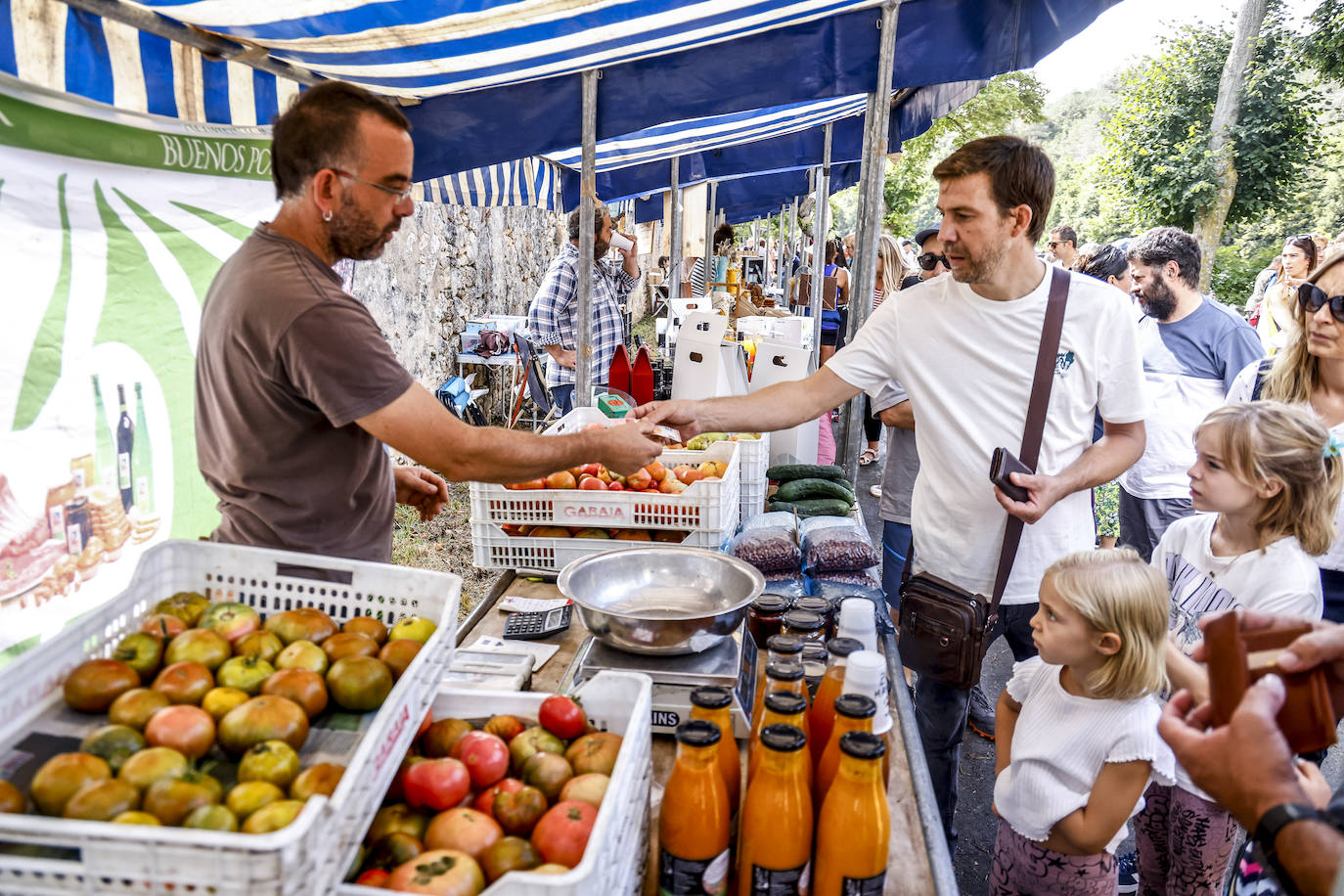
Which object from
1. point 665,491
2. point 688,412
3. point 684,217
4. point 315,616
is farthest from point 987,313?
point 684,217

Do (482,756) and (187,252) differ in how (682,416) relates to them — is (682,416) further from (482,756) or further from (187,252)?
(187,252)

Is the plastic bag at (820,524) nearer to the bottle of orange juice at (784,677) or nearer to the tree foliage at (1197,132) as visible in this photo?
the bottle of orange juice at (784,677)

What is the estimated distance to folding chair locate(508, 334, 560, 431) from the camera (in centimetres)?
897

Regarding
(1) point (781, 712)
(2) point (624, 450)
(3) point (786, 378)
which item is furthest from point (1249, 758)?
(3) point (786, 378)

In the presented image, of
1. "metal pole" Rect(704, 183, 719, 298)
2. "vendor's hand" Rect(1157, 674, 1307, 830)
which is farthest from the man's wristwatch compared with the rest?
"metal pole" Rect(704, 183, 719, 298)

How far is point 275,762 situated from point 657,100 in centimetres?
375

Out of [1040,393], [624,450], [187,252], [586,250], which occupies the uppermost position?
[586,250]

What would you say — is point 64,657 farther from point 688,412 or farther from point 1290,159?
point 1290,159

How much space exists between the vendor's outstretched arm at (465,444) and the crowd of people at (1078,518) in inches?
28.4

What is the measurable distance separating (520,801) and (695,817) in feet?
0.87

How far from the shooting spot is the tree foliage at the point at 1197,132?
15.4m

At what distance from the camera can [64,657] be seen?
1.21 metres

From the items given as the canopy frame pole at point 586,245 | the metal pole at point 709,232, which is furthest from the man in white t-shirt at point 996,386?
the metal pole at point 709,232

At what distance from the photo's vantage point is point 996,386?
8.14 feet
